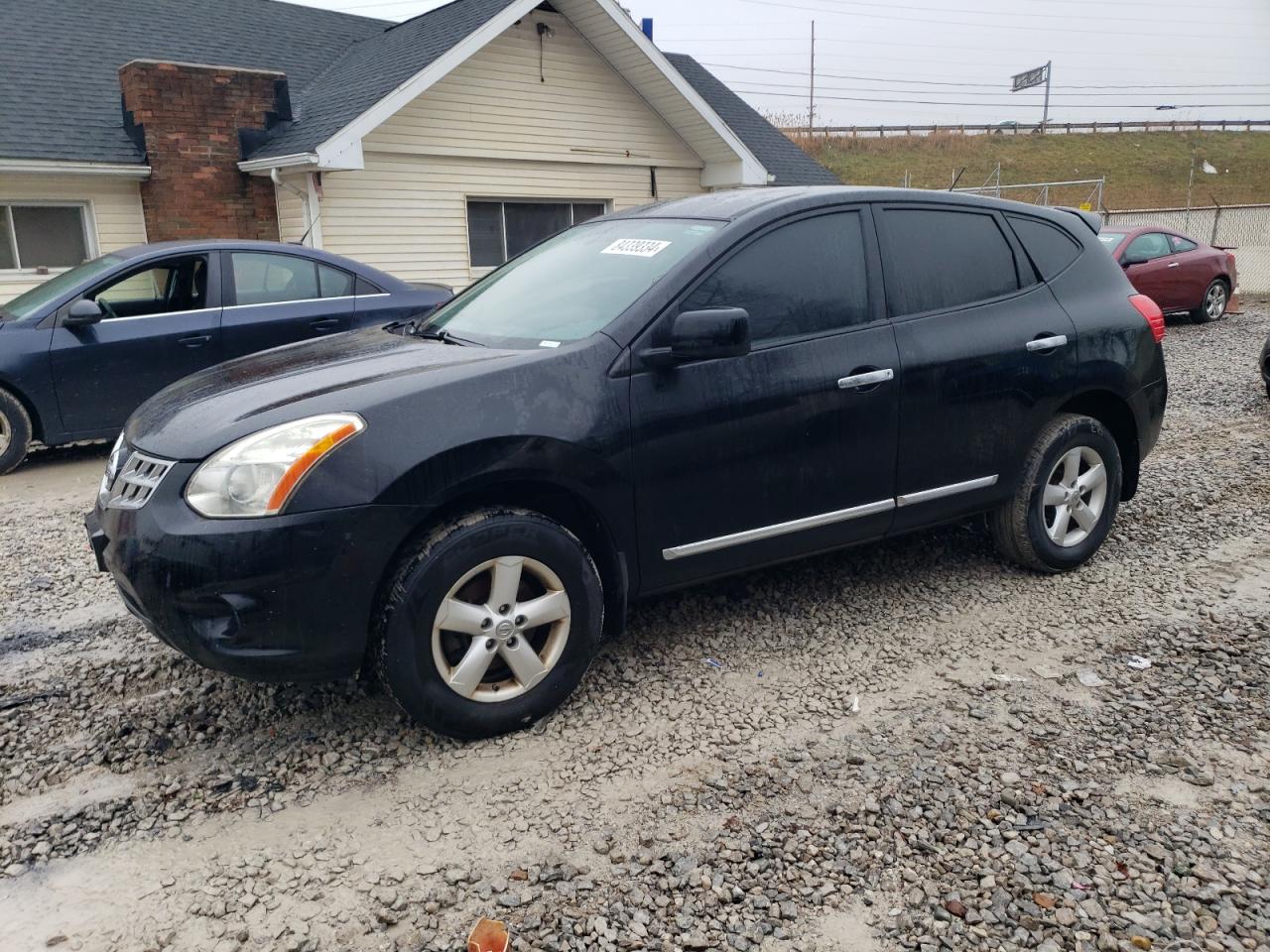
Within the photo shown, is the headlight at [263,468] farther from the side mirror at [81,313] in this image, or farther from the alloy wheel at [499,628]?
the side mirror at [81,313]

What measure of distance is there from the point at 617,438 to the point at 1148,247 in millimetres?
14477

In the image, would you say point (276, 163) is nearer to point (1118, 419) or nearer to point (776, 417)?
point (776, 417)

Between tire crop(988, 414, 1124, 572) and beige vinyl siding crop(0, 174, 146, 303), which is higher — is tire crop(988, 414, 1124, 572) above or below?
below

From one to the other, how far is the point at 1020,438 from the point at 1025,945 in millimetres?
2572

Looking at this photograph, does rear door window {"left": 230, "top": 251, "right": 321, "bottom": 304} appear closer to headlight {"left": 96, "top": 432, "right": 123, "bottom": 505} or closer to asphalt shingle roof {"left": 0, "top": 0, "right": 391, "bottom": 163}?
headlight {"left": 96, "top": 432, "right": 123, "bottom": 505}

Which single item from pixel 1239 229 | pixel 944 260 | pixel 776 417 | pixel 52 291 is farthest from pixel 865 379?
pixel 1239 229

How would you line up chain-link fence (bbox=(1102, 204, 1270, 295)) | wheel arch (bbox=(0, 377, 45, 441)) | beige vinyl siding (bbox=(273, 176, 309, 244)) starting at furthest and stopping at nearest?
chain-link fence (bbox=(1102, 204, 1270, 295)) → beige vinyl siding (bbox=(273, 176, 309, 244)) → wheel arch (bbox=(0, 377, 45, 441))

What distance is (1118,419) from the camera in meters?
4.92

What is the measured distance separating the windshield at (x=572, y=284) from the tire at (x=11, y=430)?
4.44 metres

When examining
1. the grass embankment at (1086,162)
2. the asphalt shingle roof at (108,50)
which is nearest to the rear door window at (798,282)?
the asphalt shingle roof at (108,50)

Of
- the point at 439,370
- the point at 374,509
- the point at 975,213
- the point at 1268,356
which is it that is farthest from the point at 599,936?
the point at 1268,356

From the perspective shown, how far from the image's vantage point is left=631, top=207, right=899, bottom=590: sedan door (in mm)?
3547

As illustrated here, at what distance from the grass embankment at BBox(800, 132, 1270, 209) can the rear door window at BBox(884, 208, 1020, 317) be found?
41.7 m

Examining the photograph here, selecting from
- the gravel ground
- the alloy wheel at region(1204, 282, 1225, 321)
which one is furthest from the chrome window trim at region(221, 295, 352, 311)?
the alloy wheel at region(1204, 282, 1225, 321)
